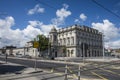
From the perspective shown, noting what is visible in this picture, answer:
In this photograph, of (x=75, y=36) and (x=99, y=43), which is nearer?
(x=75, y=36)

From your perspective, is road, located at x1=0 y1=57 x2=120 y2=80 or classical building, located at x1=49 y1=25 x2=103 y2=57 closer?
road, located at x1=0 y1=57 x2=120 y2=80

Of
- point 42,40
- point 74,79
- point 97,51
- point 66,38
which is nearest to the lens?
point 74,79

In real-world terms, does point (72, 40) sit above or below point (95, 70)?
above

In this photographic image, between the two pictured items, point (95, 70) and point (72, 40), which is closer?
point (95, 70)

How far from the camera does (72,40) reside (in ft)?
325

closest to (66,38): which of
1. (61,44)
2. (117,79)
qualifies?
(61,44)

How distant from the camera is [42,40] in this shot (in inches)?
3723

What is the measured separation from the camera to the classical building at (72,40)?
97.5m

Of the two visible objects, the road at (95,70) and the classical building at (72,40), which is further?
the classical building at (72,40)

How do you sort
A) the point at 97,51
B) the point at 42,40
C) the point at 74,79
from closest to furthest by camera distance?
the point at 74,79, the point at 42,40, the point at 97,51

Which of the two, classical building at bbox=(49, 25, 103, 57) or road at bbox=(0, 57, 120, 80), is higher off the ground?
classical building at bbox=(49, 25, 103, 57)

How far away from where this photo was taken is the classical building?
3839 inches

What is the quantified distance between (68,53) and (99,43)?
29.2m

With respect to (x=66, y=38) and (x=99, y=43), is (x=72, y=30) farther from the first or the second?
(x=99, y=43)
